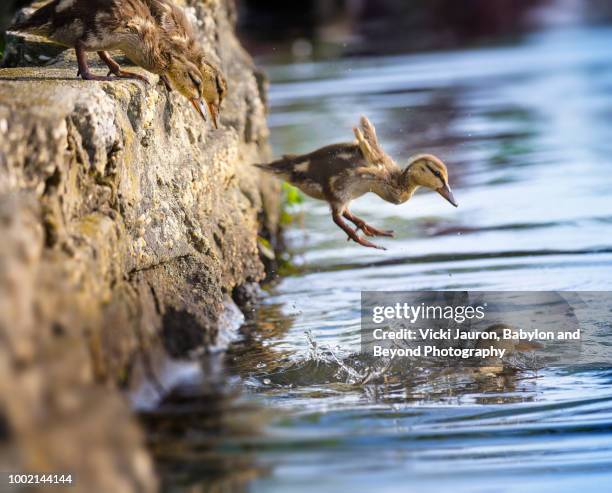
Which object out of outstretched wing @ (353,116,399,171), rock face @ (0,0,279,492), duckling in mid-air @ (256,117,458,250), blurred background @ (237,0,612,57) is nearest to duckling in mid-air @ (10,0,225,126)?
rock face @ (0,0,279,492)

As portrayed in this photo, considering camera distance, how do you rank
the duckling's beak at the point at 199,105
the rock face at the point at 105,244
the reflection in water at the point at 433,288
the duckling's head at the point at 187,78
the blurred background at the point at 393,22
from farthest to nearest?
the blurred background at the point at 393,22, the duckling's beak at the point at 199,105, the duckling's head at the point at 187,78, the reflection in water at the point at 433,288, the rock face at the point at 105,244

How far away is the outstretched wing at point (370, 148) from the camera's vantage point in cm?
644

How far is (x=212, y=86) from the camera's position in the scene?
6.37 meters

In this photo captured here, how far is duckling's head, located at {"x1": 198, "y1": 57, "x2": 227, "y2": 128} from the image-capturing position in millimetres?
6297

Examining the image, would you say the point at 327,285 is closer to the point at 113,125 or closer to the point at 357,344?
the point at 357,344

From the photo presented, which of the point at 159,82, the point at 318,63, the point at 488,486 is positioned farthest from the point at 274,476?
the point at 318,63

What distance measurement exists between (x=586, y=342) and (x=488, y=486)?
224cm

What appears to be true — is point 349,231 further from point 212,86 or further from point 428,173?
point 212,86

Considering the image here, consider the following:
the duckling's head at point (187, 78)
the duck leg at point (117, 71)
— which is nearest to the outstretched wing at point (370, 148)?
the duckling's head at point (187, 78)

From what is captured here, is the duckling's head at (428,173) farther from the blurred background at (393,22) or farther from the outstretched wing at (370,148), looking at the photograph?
the blurred background at (393,22)

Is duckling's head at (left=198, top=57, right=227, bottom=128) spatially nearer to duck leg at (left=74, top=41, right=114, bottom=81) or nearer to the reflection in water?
duck leg at (left=74, top=41, right=114, bottom=81)

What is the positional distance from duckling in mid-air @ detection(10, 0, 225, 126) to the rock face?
15cm

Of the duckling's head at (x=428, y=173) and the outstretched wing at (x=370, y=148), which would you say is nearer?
the outstretched wing at (x=370, y=148)

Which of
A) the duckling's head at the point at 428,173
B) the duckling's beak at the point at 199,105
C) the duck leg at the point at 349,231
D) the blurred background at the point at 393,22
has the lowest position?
the duck leg at the point at 349,231
